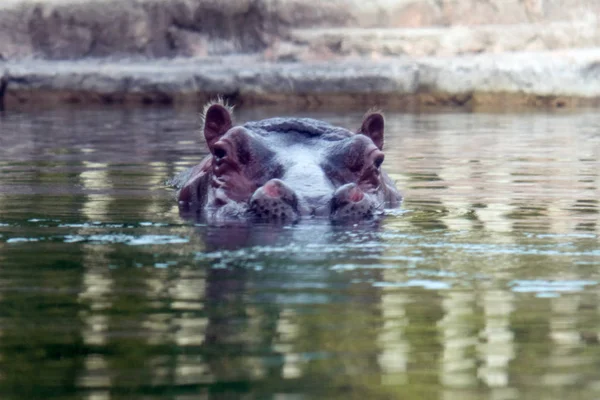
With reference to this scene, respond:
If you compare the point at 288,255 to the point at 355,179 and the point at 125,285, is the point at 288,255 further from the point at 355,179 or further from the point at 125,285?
the point at 355,179

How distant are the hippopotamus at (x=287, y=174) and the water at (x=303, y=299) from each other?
194 mm

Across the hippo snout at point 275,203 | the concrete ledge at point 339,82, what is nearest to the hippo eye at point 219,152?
the hippo snout at point 275,203

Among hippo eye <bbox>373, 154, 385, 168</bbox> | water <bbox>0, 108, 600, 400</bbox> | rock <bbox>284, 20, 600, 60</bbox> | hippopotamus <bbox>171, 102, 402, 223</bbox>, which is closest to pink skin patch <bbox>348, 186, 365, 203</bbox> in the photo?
hippopotamus <bbox>171, 102, 402, 223</bbox>

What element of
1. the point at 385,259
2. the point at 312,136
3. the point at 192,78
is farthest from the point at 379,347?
the point at 192,78

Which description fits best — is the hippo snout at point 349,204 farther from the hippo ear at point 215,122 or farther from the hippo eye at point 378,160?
the hippo ear at point 215,122

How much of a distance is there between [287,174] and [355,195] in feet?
1.22

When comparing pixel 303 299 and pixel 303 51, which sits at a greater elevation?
pixel 303 51

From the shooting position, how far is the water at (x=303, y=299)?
8.26 ft

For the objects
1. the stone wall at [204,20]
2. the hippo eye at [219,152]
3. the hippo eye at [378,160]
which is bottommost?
the hippo eye at [378,160]

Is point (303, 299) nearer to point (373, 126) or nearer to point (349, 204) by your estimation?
point (349, 204)

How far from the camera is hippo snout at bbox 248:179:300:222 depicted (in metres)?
5.28

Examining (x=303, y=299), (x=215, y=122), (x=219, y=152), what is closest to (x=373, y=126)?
(x=215, y=122)

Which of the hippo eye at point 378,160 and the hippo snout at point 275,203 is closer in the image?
the hippo snout at point 275,203

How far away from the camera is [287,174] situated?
5688 mm
